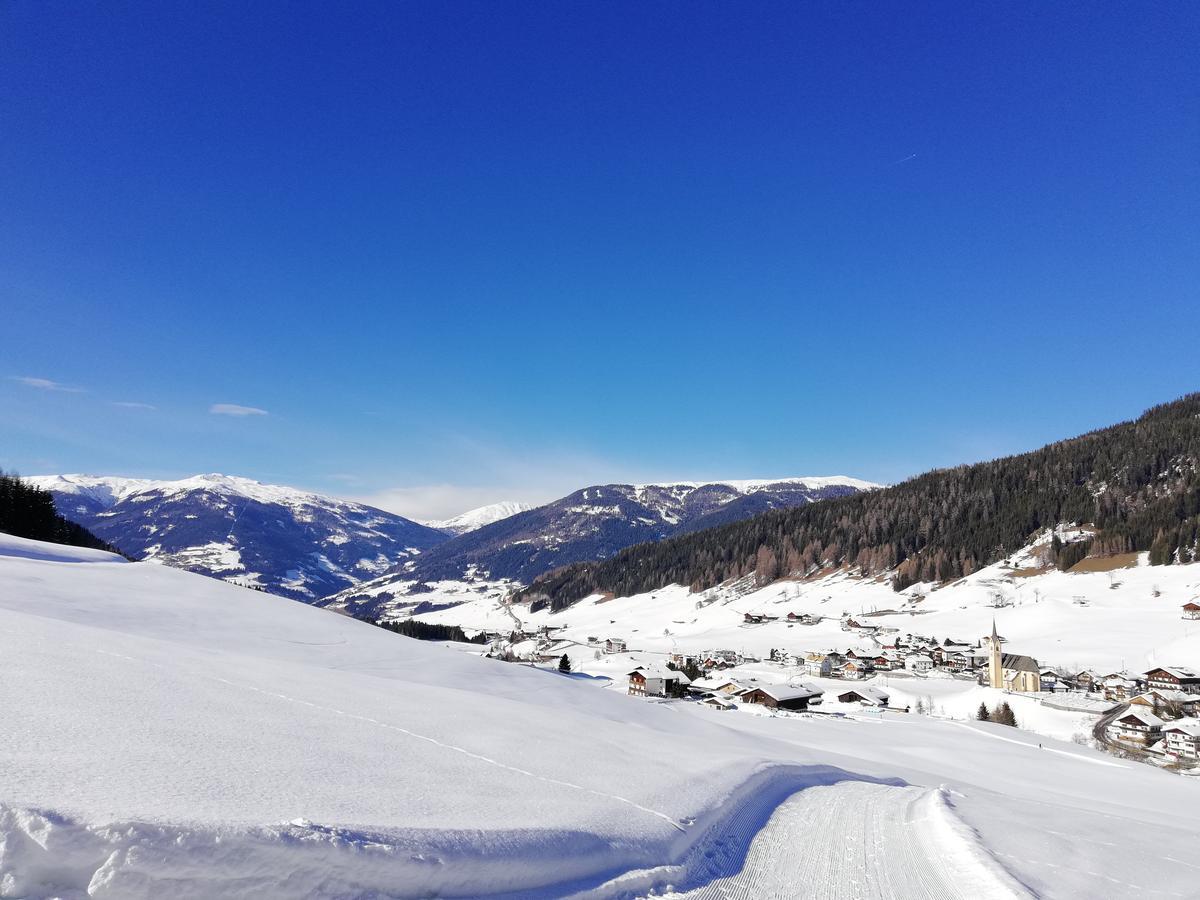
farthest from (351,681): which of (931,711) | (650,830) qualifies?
(931,711)

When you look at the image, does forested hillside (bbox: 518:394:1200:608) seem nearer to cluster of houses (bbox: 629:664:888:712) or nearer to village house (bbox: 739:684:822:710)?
cluster of houses (bbox: 629:664:888:712)

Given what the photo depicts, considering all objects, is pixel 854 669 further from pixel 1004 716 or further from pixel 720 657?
pixel 1004 716

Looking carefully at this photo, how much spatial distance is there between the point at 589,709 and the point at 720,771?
471cm

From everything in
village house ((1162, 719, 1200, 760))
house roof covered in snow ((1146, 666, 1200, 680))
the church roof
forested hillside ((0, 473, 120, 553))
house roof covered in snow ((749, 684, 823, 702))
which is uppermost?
forested hillside ((0, 473, 120, 553))

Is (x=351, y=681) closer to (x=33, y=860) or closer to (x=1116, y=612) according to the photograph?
(x=33, y=860)

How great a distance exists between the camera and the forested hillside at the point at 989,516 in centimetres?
11600

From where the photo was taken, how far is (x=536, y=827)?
5.49m

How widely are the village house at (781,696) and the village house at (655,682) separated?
6.16 m

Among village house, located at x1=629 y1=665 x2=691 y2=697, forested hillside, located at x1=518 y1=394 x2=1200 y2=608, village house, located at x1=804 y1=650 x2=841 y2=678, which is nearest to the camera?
village house, located at x1=629 y1=665 x2=691 y2=697

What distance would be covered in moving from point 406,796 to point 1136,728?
57889 mm

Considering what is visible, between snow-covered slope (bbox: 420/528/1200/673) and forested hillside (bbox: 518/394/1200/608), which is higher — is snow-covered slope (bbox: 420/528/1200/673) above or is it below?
below

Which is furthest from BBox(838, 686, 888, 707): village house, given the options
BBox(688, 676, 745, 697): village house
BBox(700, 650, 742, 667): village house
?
BBox(700, 650, 742, 667): village house

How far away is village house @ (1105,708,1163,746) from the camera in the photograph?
44000 millimetres

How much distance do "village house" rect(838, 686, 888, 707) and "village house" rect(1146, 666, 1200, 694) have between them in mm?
26626
